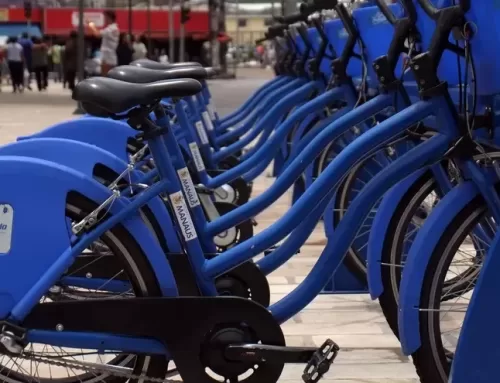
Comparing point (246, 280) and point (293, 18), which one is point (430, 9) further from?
point (293, 18)

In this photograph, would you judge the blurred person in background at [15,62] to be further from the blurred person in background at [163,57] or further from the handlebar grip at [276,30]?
the handlebar grip at [276,30]

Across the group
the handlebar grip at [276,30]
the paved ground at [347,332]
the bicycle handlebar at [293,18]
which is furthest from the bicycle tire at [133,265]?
the handlebar grip at [276,30]

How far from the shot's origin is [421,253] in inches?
81.7

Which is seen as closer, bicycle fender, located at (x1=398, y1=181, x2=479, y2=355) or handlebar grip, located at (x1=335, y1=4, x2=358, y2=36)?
bicycle fender, located at (x1=398, y1=181, x2=479, y2=355)

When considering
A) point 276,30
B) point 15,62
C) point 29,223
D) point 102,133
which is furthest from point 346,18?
point 15,62

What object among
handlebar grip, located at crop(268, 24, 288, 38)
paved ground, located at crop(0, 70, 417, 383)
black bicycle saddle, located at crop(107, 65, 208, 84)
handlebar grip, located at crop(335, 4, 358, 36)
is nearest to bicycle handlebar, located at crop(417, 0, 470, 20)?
black bicycle saddle, located at crop(107, 65, 208, 84)

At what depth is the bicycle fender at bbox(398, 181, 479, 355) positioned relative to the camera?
6.81 ft

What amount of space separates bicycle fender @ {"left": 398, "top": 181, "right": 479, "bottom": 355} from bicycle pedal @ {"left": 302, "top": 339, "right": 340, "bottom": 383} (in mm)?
202

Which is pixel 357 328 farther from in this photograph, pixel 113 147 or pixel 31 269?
pixel 31 269

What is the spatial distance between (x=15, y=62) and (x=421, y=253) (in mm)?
17862

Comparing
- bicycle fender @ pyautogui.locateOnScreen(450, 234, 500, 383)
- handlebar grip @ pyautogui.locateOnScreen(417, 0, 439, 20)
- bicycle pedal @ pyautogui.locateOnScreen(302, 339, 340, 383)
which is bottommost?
bicycle pedal @ pyautogui.locateOnScreen(302, 339, 340, 383)

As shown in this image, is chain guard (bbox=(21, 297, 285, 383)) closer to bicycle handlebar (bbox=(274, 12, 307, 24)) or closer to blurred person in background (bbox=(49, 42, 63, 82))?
bicycle handlebar (bbox=(274, 12, 307, 24))

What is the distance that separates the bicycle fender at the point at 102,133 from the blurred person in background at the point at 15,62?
16.2m

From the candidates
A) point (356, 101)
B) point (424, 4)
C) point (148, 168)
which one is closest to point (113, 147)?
point (148, 168)
